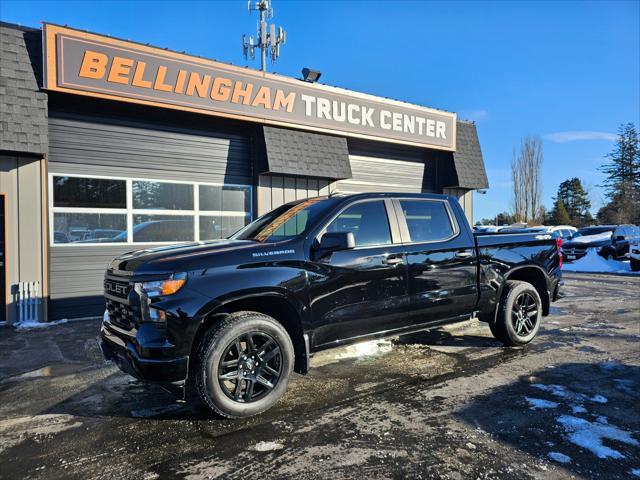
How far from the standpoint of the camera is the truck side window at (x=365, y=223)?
4.54 m

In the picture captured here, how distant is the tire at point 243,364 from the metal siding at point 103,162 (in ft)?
19.9

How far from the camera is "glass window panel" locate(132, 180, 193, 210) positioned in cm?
941

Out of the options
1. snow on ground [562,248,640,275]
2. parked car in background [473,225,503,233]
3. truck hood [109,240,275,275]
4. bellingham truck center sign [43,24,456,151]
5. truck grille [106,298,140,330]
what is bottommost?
snow on ground [562,248,640,275]

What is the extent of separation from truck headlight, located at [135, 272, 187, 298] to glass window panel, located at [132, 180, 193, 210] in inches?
252

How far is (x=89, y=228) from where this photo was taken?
29.0 ft

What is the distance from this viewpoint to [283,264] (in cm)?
402

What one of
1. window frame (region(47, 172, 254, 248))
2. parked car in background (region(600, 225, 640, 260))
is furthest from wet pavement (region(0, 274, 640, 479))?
parked car in background (region(600, 225, 640, 260))

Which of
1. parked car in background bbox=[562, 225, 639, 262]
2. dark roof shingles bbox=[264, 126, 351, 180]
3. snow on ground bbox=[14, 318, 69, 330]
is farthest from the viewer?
parked car in background bbox=[562, 225, 639, 262]

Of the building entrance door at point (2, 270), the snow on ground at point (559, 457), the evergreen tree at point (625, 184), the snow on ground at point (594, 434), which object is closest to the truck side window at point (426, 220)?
the snow on ground at point (594, 434)

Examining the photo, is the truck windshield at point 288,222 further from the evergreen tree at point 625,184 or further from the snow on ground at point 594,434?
the evergreen tree at point 625,184

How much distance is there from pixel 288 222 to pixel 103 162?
243 inches

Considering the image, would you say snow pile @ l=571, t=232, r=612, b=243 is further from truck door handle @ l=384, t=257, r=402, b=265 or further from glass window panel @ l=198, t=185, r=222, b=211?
truck door handle @ l=384, t=257, r=402, b=265

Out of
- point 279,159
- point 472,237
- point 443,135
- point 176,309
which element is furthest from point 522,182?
point 176,309

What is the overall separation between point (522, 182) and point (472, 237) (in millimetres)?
48095
